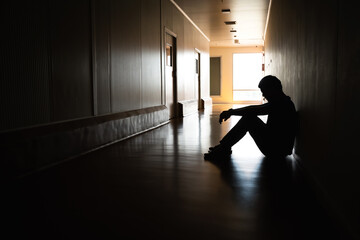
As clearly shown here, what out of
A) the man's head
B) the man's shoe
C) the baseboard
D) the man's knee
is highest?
the man's head

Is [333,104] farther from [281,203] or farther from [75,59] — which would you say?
[75,59]

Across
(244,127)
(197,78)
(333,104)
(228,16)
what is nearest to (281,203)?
(333,104)

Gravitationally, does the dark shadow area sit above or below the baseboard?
below

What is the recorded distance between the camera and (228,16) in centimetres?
1251

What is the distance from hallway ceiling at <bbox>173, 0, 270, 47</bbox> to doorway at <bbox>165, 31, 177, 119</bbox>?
1.27 meters

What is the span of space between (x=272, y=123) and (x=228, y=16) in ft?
31.1

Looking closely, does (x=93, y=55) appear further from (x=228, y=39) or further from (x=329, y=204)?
(x=228, y=39)

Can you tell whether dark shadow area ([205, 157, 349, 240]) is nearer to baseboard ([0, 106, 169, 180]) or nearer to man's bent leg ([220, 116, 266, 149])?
man's bent leg ([220, 116, 266, 149])

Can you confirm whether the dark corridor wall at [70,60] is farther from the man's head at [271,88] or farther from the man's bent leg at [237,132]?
the man's head at [271,88]

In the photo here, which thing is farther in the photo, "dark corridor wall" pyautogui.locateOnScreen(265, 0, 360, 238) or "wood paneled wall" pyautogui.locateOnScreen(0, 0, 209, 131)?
"wood paneled wall" pyautogui.locateOnScreen(0, 0, 209, 131)

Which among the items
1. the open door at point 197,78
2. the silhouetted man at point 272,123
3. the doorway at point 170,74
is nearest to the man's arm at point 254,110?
the silhouetted man at point 272,123

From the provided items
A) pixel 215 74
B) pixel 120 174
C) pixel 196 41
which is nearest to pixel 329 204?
pixel 120 174

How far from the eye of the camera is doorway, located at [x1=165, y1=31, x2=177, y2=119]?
10.1 meters

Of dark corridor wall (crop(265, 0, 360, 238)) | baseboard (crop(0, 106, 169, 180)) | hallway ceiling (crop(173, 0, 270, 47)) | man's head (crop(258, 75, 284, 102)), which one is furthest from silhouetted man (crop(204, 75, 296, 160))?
hallway ceiling (crop(173, 0, 270, 47))
